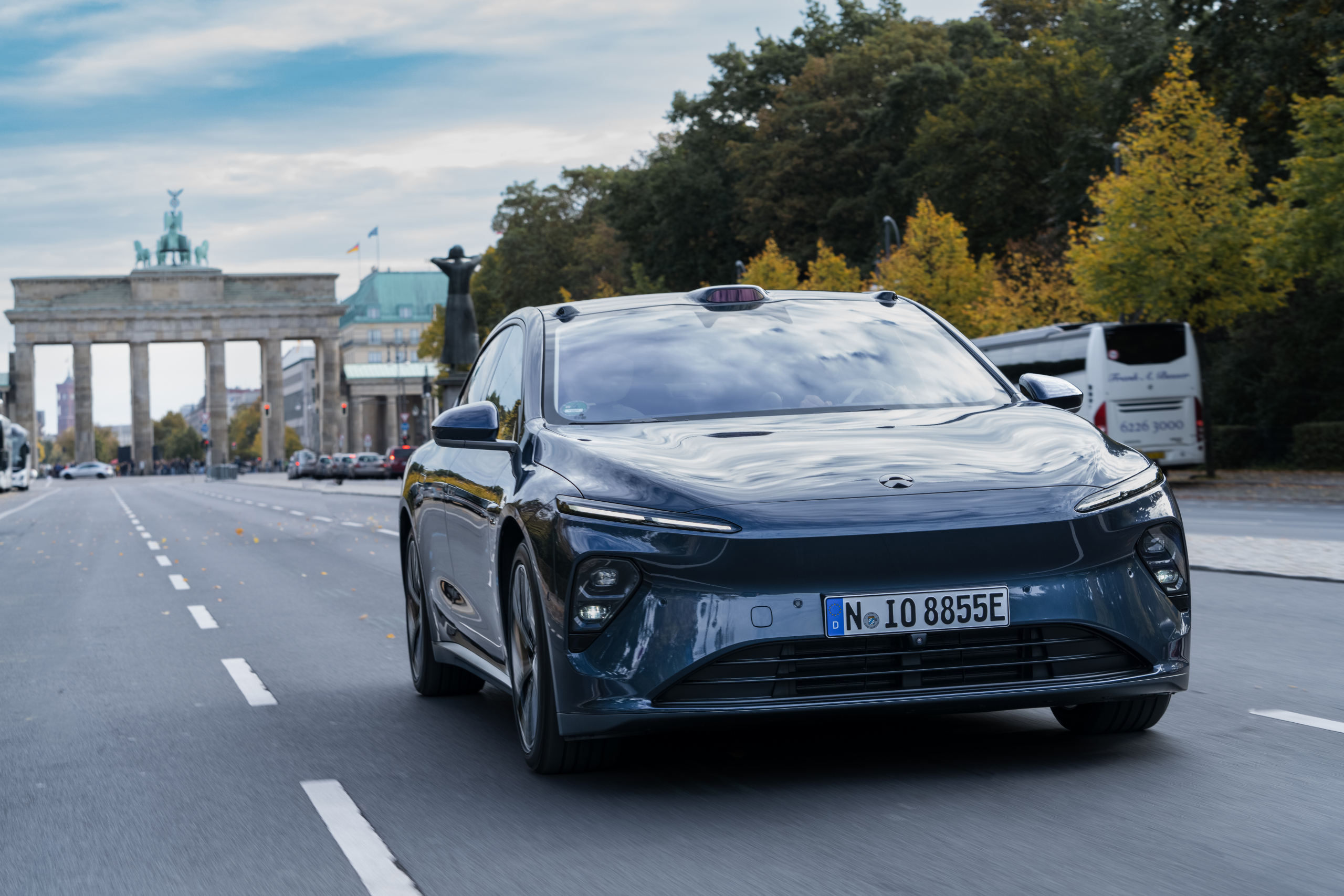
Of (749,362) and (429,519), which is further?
(429,519)

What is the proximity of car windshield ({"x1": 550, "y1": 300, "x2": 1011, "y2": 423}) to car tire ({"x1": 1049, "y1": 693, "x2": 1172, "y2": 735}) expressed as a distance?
3.75ft

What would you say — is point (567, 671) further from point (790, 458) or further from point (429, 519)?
point (429, 519)

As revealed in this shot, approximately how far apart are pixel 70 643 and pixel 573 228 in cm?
8021

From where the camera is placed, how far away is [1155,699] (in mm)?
5762

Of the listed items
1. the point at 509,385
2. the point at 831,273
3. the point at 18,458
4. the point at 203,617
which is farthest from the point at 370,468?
the point at 509,385

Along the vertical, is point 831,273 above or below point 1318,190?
above

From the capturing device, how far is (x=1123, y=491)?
208 inches

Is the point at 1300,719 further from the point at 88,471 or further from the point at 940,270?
the point at 88,471

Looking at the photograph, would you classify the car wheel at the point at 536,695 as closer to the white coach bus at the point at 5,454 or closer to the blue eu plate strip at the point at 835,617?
the blue eu plate strip at the point at 835,617

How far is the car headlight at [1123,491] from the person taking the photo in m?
5.15

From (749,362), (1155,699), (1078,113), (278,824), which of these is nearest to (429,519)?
(749,362)

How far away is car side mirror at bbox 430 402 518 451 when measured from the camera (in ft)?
20.3

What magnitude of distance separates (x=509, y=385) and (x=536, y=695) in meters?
1.72

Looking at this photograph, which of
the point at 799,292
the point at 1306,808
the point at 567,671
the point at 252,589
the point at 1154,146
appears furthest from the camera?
the point at 1154,146
